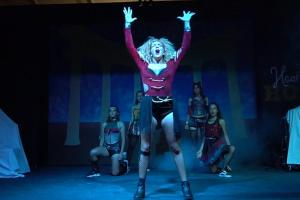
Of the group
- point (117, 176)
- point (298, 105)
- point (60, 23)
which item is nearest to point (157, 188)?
point (117, 176)

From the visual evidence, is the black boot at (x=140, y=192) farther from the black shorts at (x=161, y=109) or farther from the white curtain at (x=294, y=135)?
the white curtain at (x=294, y=135)

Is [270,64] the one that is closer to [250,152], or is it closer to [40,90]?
[250,152]

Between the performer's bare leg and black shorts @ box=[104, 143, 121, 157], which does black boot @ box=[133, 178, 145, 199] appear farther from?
black shorts @ box=[104, 143, 121, 157]

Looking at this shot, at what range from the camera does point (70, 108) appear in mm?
7863

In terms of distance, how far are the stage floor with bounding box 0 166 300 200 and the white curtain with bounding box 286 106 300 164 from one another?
284 mm

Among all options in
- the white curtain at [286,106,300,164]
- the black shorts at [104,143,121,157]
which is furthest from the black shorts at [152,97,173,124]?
the white curtain at [286,106,300,164]

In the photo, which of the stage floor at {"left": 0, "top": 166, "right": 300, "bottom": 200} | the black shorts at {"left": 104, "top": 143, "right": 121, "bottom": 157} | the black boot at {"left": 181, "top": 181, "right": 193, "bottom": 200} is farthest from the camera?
the black shorts at {"left": 104, "top": 143, "right": 121, "bottom": 157}

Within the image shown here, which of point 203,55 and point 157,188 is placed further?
point 203,55

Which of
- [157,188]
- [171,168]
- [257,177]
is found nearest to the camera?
[157,188]

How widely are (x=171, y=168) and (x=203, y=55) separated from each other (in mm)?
2199

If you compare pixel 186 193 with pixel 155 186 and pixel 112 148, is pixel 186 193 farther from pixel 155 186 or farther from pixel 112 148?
pixel 112 148

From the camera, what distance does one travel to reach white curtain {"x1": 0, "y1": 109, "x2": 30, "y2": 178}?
621 centimetres

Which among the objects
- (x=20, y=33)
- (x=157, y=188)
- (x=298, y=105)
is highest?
(x=20, y=33)

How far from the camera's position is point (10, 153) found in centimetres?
637
